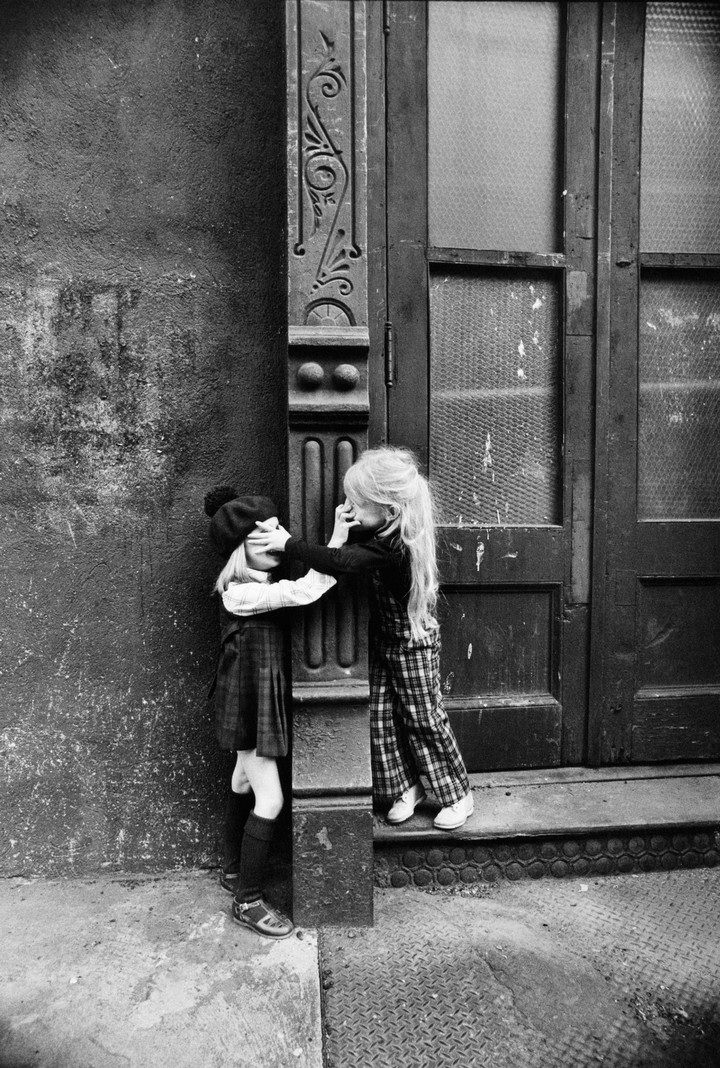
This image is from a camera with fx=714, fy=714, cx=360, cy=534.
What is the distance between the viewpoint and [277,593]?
8.16ft

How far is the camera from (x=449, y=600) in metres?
3.07

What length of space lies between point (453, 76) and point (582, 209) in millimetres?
769

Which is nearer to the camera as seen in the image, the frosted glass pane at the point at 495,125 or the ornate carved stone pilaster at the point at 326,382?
the ornate carved stone pilaster at the point at 326,382

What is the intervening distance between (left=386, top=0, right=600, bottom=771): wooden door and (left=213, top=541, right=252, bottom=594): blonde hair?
0.85m

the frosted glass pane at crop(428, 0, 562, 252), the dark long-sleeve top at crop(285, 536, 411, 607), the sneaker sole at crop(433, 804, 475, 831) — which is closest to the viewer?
the dark long-sleeve top at crop(285, 536, 411, 607)

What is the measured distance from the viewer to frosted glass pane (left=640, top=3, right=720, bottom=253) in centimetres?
307

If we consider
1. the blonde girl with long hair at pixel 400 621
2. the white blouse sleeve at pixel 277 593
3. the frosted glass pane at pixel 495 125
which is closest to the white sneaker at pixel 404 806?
the blonde girl with long hair at pixel 400 621

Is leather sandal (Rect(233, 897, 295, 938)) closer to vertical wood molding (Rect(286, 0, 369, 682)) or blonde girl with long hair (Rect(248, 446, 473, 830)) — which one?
blonde girl with long hair (Rect(248, 446, 473, 830))

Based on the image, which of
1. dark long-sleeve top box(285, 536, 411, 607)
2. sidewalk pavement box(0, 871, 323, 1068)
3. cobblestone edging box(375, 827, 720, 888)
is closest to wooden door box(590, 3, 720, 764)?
cobblestone edging box(375, 827, 720, 888)

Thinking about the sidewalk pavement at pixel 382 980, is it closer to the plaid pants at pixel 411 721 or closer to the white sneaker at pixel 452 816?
the white sneaker at pixel 452 816

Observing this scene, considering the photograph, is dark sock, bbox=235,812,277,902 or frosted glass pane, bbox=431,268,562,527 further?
frosted glass pane, bbox=431,268,562,527

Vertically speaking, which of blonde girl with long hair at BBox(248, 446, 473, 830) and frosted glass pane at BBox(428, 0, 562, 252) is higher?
frosted glass pane at BBox(428, 0, 562, 252)

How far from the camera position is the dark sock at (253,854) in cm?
256

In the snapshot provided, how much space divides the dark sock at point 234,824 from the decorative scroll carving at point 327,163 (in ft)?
6.02
